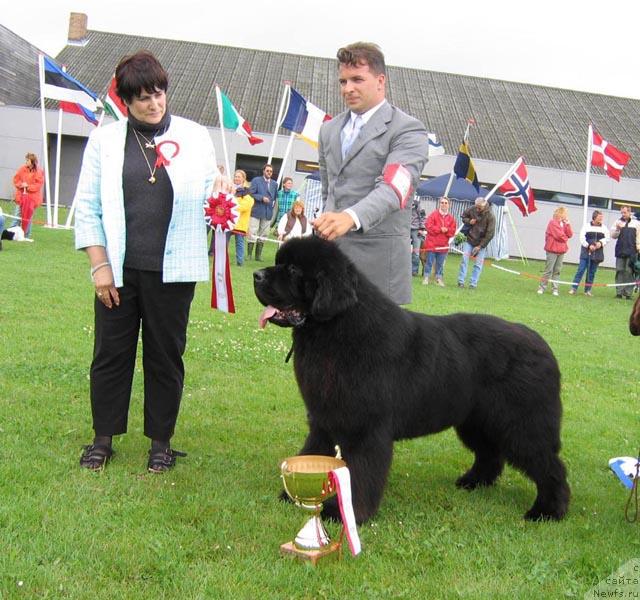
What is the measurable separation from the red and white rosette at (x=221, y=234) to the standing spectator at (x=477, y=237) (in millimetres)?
12145

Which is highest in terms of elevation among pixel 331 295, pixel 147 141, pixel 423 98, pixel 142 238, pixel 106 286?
pixel 423 98

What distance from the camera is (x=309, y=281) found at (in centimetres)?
336

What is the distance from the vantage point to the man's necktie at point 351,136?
4.05m

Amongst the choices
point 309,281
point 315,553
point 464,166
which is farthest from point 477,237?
point 315,553

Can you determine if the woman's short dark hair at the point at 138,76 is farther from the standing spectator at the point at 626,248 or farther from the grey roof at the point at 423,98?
the grey roof at the point at 423,98

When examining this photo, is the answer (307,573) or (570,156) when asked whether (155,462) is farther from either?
(570,156)

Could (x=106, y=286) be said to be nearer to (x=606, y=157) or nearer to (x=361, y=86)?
(x=361, y=86)

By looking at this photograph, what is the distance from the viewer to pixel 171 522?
3521 millimetres

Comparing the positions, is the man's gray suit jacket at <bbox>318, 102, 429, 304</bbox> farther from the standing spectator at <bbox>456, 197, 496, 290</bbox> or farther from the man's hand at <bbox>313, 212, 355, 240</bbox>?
the standing spectator at <bbox>456, 197, 496, 290</bbox>

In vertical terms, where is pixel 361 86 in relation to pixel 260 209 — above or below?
above

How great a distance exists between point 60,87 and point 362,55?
15162 mm

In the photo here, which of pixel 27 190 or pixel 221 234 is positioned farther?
pixel 27 190

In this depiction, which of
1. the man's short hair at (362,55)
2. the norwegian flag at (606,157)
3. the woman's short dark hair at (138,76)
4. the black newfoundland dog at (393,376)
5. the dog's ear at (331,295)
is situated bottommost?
the black newfoundland dog at (393,376)

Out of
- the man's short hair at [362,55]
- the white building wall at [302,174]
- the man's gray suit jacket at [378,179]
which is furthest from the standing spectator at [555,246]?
the man's short hair at [362,55]
